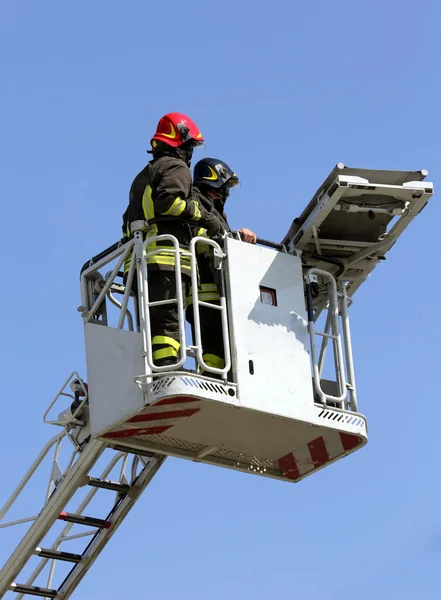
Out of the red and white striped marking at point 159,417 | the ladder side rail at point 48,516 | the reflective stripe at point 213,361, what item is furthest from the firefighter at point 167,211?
the ladder side rail at point 48,516

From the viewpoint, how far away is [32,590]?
52.3 feet

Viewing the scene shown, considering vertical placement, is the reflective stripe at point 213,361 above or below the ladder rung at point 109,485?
above

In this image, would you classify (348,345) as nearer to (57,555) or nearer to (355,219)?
(355,219)

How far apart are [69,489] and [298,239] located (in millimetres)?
3337

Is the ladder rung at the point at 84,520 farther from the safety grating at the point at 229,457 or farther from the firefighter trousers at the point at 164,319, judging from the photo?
the firefighter trousers at the point at 164,319

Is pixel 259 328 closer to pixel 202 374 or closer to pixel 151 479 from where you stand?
pixel 202 374

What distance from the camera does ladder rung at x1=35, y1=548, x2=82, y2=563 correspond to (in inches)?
620

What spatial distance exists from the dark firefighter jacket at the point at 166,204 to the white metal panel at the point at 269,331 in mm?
480

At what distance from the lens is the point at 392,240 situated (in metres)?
16.0

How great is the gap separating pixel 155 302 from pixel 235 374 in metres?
0.99

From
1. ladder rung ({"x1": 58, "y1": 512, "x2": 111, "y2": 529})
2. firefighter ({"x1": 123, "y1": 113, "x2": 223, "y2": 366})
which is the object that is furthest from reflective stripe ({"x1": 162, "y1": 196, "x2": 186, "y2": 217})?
ladder rung ({"x1": 58, "y1": 512, "x2": 111, "y2": 529})

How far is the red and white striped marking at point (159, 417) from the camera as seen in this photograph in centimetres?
1435

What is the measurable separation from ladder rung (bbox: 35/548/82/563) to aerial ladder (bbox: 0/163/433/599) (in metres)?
0.01

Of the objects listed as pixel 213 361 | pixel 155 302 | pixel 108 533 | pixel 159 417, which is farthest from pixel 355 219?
pixel 108 533
